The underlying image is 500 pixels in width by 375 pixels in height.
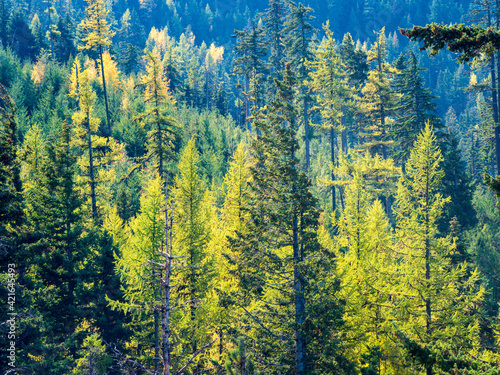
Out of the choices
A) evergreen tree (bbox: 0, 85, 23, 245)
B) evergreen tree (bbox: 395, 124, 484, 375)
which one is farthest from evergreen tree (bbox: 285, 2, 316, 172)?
evergreen tree (bbox: 0, 85, 23, 245)

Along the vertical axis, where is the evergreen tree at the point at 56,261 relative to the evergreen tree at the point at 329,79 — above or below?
below

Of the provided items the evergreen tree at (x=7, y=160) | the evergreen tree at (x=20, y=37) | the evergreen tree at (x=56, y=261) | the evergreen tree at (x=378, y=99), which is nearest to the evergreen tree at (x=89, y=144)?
the evergreen tree at (x=56, y=261)

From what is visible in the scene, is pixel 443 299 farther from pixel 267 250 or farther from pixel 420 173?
pixel 267 250

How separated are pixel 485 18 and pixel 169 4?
198517 millimetres

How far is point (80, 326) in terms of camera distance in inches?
700

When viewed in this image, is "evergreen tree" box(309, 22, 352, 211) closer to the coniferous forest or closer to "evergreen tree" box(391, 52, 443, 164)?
"evergreen tree" box(391, 52, 443, 164)

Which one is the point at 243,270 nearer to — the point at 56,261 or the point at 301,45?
the point at 56,261

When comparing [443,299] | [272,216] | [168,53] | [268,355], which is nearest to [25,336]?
[268,355]

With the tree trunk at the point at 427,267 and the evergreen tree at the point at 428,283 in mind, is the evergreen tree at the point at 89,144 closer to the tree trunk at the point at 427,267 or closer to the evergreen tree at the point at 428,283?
the evergreen tree at the point at 428,283

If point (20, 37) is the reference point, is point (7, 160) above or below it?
below

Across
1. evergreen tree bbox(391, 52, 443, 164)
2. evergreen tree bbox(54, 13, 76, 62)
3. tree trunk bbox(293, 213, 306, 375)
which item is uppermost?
evergreen tree bbox(54, 13, 76, 62)

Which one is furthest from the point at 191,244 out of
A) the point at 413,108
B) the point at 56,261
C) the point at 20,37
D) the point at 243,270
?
the point at 20,37

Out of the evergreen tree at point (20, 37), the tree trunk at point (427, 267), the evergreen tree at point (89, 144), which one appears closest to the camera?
the tree trunk at point (427, 267)

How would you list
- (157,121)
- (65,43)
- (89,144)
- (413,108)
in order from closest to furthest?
(89,144), (157,121), (413,108), (65,43)
